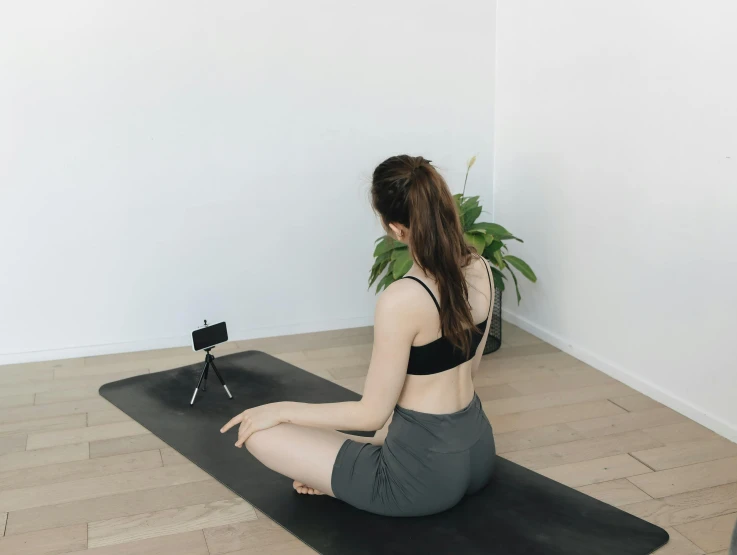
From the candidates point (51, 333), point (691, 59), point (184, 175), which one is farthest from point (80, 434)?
point (691, 59)

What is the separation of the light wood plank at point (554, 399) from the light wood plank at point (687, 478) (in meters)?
0.54

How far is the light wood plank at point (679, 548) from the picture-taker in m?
1.73

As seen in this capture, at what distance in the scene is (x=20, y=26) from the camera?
9.53ft

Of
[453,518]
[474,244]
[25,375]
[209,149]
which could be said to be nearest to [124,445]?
[25,375]

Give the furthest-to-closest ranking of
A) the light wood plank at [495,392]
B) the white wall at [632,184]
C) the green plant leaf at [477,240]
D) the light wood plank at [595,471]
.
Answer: the green plant leaf at [477,240] → the light wood plank at [495,392] → the white wall at [632,184] → the light wood plank at [595,471]

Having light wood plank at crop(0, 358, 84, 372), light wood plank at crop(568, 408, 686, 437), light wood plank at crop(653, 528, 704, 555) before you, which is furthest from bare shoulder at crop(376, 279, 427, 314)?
light wood plank at crop(0, 358, 84, 372)

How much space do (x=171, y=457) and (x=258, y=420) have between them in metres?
0.55

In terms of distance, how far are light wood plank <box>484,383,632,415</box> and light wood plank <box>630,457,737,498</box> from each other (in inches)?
21.3

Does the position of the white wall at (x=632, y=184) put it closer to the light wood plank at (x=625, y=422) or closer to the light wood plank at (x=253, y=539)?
the light wood plank at (x=625, y=422)

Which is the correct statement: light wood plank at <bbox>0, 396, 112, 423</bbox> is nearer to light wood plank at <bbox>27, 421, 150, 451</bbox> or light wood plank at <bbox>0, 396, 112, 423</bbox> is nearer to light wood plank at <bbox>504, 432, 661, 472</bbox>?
light wood plank at <bbox>27, 421, 150, 451</bbox>

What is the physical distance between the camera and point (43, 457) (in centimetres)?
229

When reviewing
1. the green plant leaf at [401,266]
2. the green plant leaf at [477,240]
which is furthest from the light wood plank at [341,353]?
the green plant leaf at [477,240]

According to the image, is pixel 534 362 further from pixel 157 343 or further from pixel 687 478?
pixel 157 343

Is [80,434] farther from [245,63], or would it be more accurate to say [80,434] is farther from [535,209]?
[535,209]
